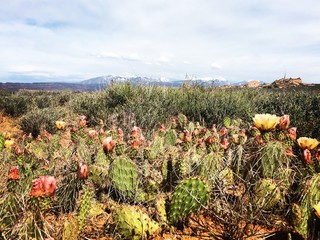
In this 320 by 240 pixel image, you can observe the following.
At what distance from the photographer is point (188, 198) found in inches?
99.9

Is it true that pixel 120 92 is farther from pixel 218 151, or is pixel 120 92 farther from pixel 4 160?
pixel 218 151

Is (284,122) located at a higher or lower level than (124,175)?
higher

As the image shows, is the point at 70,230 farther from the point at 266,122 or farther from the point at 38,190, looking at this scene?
the point at 266,122

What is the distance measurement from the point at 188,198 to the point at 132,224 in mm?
474

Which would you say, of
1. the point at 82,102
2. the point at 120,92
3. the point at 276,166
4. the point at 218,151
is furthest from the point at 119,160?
the point at 82,102

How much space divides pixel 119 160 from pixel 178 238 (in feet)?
2.78

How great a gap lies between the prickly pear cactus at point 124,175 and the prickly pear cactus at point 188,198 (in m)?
0.46

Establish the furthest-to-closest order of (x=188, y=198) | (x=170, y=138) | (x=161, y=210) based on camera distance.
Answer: (x=170, y=138) < (x=161, y=210) < (x=188, y=198)

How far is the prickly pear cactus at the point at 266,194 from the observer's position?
260 cm

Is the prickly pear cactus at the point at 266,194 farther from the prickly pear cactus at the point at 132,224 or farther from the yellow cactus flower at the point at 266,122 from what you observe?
the prickly pear cactus at the point at 132,224

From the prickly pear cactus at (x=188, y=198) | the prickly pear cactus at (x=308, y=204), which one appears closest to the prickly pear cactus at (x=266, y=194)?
the prickly pear cactus at (x=308, y=204)

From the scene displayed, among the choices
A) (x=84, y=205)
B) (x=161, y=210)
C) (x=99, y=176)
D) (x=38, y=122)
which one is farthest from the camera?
(x=38, y=122)

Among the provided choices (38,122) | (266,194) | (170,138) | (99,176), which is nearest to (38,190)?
(99,176)

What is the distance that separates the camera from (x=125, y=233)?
2426mm
